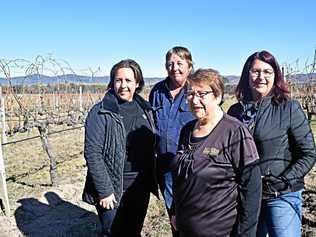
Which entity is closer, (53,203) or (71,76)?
(53,203)

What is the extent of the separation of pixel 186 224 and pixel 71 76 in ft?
34.8

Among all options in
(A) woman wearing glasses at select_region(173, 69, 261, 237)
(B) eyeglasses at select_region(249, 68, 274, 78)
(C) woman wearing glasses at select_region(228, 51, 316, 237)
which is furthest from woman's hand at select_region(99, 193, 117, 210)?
(B) eyeglasses at select_region(249, 68, 274, 78)

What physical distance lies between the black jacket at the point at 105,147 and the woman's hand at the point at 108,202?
0.09 feet

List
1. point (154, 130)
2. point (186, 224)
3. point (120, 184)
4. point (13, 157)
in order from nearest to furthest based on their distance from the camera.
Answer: point (186, 224) → point (120, 184) → point (154, 130) → point (13, 157)

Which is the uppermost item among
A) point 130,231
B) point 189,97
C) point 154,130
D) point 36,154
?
point 189,97

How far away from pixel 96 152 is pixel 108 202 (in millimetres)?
364

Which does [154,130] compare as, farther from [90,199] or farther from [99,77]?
[99,77]

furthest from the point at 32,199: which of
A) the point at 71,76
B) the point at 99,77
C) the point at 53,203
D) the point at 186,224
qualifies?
the point at 99,77

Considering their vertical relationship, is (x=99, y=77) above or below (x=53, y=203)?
above

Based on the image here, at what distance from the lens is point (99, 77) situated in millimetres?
14906

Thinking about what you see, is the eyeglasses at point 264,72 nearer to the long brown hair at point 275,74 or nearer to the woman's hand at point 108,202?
the long brown hair at point 275,74

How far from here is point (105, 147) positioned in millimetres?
2830

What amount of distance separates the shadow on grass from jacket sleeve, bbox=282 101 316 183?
2769 millimetres

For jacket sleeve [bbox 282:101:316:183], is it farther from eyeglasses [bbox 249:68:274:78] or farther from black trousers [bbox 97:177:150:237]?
black trousers [bbox 97:177:150:237]
